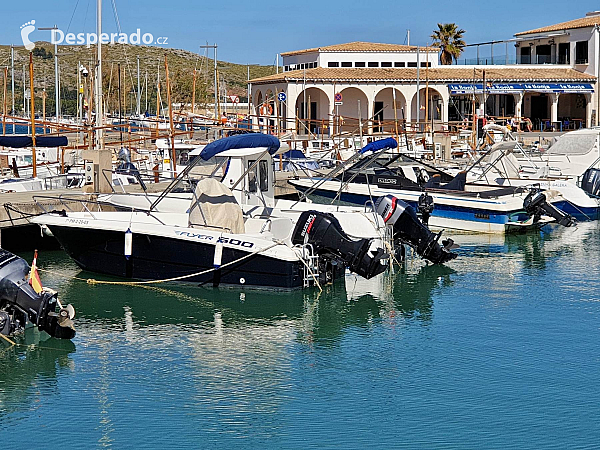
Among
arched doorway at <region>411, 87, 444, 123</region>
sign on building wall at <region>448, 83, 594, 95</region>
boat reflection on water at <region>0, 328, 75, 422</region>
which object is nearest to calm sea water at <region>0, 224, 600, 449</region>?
boat reflection on water at <region>0, 328, 75, 422</region>

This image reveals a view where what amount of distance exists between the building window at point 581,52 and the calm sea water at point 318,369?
45368 mm

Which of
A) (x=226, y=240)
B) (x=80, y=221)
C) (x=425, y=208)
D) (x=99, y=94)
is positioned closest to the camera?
(x=226, y=240)

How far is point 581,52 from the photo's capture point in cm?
6150

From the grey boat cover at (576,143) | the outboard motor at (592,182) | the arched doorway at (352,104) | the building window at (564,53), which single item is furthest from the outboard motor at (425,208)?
the building window at (564,53)

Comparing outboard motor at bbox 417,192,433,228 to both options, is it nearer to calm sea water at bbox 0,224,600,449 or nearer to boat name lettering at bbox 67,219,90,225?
calm sea water at bbox 0,224,600,449

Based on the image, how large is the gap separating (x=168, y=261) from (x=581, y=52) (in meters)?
50.2

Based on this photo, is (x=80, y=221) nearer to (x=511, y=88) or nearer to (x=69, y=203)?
(x=69, y=203)

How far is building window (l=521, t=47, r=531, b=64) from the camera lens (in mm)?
65438

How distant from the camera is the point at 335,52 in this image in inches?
2360

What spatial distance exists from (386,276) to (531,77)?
4124 cm

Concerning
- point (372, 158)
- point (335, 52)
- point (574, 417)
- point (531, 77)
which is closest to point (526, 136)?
point (531, 77)

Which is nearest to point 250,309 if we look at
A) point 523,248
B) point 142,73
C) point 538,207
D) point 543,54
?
point 523,248

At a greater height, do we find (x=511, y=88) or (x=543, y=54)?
(x=543, y=54)

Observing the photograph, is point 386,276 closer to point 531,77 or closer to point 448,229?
point 448,229
